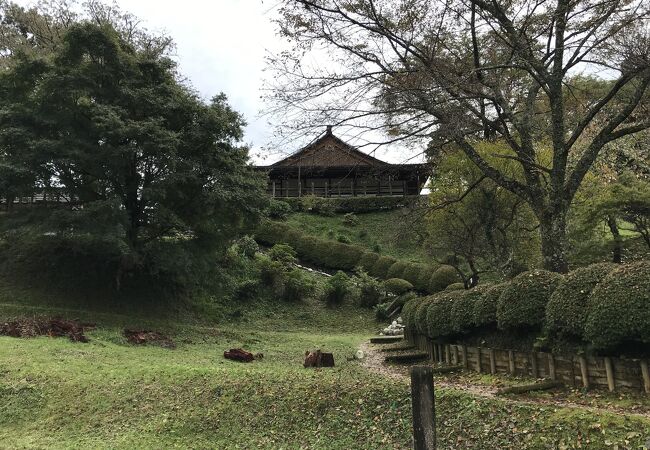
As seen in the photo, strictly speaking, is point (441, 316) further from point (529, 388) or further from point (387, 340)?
point (387, 340)

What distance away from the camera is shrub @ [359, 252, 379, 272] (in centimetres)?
2706

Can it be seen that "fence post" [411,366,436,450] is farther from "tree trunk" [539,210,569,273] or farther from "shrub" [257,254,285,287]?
"shrub" [257,254,285,287]

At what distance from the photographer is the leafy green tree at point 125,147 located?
15.4 m

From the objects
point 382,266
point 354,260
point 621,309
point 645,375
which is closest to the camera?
point 645,375

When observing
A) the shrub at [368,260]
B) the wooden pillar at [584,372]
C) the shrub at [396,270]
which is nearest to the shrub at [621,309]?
the wooden pillar at [584,372]

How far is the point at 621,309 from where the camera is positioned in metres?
6.02

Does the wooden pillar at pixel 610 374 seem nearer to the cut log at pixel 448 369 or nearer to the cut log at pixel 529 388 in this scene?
the cut log at pixel 529 388

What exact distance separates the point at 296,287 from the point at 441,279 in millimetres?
7177

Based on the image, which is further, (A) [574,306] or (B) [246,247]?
(B) [246,247]

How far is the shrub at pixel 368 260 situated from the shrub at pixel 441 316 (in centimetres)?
1591

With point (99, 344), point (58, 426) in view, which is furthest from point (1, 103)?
A: point (58, 426)

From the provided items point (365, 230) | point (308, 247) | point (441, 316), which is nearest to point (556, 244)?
point (441, 316)

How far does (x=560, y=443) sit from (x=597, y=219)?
46.6 ft

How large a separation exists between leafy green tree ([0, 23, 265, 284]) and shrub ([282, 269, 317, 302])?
4.96m
